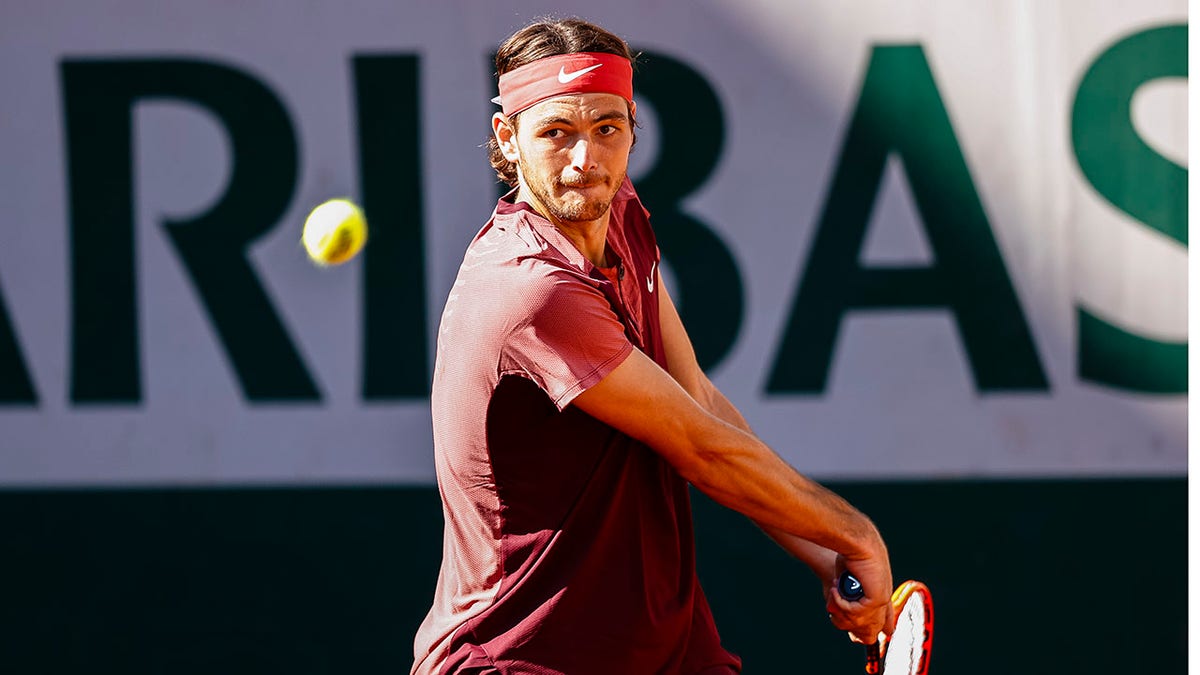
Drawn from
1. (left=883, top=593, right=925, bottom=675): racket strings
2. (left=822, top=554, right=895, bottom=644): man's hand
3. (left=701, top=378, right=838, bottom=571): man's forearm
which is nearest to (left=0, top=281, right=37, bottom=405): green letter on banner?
(left=701, top=378, right=838, bottom=571): man's forearm

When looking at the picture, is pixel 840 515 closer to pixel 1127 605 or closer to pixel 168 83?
pixel 1127 605

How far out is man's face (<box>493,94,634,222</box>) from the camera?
1968mm

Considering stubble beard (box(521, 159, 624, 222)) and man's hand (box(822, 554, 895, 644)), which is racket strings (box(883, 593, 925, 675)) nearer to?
man's hand (box(822, 554, 895, 644))

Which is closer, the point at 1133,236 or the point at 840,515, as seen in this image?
the point at 840,515

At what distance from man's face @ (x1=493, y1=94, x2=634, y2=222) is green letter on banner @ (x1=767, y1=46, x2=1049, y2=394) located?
6.43 feet

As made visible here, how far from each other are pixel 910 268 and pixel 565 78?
209 centimetres

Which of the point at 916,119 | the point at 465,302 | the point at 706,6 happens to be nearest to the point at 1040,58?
the point at 916,119

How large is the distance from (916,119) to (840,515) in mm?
2208

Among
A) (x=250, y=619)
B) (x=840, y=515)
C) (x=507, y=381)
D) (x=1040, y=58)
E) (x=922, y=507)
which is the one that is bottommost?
(x=250, y=619)

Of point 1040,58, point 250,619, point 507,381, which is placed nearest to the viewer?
point 507,381

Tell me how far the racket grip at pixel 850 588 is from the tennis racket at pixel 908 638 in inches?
7.7

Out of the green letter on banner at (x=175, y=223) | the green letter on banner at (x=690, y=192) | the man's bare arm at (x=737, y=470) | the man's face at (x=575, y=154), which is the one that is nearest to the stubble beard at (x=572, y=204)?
the man's face at (x=575, y=154)

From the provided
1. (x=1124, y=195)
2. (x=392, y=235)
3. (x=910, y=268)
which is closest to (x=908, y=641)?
(x=910, y=268)

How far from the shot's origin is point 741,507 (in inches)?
75.9
